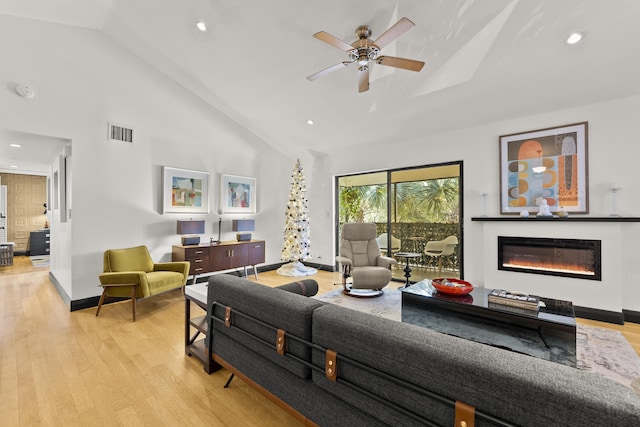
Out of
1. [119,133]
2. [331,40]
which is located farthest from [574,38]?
[119,133]

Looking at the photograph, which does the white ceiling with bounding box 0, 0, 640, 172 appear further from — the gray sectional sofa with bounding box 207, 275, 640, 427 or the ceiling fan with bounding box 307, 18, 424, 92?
the gray sectional sofa with bounding box 207, 275, 640, 427

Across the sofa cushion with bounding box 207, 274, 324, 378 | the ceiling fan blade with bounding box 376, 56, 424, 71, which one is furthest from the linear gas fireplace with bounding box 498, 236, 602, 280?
the sofa cushion with bounding box 207, 274, 324, 378

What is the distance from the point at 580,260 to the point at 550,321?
2.13 meters

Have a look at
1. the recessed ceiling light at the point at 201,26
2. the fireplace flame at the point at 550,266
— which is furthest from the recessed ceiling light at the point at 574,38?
the recessed ceiling light at the point at 201,26

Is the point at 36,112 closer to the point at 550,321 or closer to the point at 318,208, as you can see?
the point at 318,208

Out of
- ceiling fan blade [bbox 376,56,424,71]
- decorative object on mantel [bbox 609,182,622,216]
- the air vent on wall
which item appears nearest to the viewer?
ceiling fan blade [bbox 376,56,424,71]

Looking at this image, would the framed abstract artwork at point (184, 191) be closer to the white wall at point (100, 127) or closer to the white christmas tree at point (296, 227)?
the white wall at point (100, 127)

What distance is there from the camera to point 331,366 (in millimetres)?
1436

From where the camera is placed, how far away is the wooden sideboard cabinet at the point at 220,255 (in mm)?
4910

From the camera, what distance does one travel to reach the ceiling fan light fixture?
3021 mm

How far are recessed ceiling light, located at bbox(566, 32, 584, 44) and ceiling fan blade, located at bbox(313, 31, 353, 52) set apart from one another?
2371mm

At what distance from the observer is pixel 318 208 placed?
704 centimetres

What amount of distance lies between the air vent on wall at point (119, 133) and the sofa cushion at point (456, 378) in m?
4.59

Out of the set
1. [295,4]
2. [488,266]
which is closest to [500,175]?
Result: [488,266]
